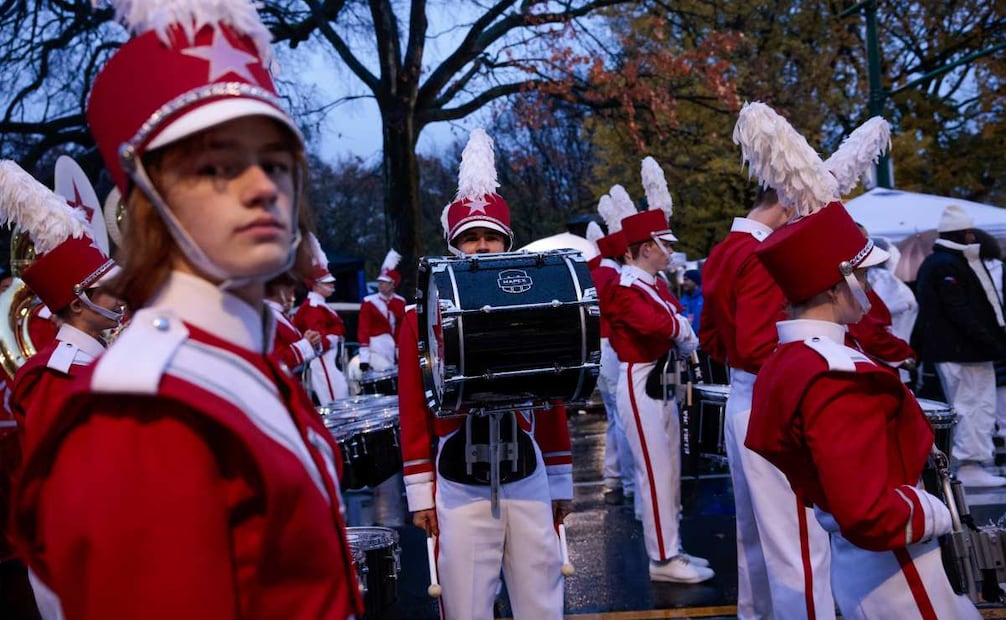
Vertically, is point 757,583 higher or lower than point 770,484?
lower

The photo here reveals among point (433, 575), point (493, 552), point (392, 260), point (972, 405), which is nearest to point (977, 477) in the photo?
point (972, 405)

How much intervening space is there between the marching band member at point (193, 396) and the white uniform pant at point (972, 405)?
8.37 metres

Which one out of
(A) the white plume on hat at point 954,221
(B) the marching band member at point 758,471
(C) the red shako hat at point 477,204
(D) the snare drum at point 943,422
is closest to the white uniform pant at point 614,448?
(A) the white plume on hat at point 954,221

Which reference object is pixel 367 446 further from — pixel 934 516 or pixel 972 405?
pixel 972 405

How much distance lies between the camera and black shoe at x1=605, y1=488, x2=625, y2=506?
29.9 ft

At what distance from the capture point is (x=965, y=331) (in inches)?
363

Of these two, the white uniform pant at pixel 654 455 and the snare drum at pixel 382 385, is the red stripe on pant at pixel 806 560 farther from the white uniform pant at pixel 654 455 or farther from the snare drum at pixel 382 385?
the snare drum at pixel 382 385

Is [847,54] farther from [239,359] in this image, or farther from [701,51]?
[239,359]

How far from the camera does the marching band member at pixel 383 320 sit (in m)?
16.1

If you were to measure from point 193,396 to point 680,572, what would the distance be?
535cm

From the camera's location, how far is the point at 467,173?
187 inches

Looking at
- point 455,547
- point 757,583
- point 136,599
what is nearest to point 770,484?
point 757,583

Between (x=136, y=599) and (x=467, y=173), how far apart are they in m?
3.46

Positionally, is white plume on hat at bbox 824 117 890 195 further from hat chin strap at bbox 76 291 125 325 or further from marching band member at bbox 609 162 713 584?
hat chin strap at bbox 76 291 125 325
